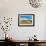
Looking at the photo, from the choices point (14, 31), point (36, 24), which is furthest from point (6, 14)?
point (36, 24)

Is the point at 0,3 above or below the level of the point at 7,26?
above

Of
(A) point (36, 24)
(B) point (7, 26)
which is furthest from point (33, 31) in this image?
(B) point (7, 26)

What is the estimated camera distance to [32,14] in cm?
493

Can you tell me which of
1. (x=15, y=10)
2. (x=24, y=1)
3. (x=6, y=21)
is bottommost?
(x=6, y=21)

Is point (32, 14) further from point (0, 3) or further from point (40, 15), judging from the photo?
point (0, 3)

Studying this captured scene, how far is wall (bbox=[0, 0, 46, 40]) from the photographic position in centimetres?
489

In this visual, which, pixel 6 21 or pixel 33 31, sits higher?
pixel 6 21

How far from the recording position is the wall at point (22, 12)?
192 inches

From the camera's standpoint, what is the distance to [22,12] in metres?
4.92

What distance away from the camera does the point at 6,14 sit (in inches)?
193

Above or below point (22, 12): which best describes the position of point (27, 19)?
below

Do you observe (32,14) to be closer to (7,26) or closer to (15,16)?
(15,16)

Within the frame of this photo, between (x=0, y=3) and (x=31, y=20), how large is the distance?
1266 mm

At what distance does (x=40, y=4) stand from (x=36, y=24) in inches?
29.3
